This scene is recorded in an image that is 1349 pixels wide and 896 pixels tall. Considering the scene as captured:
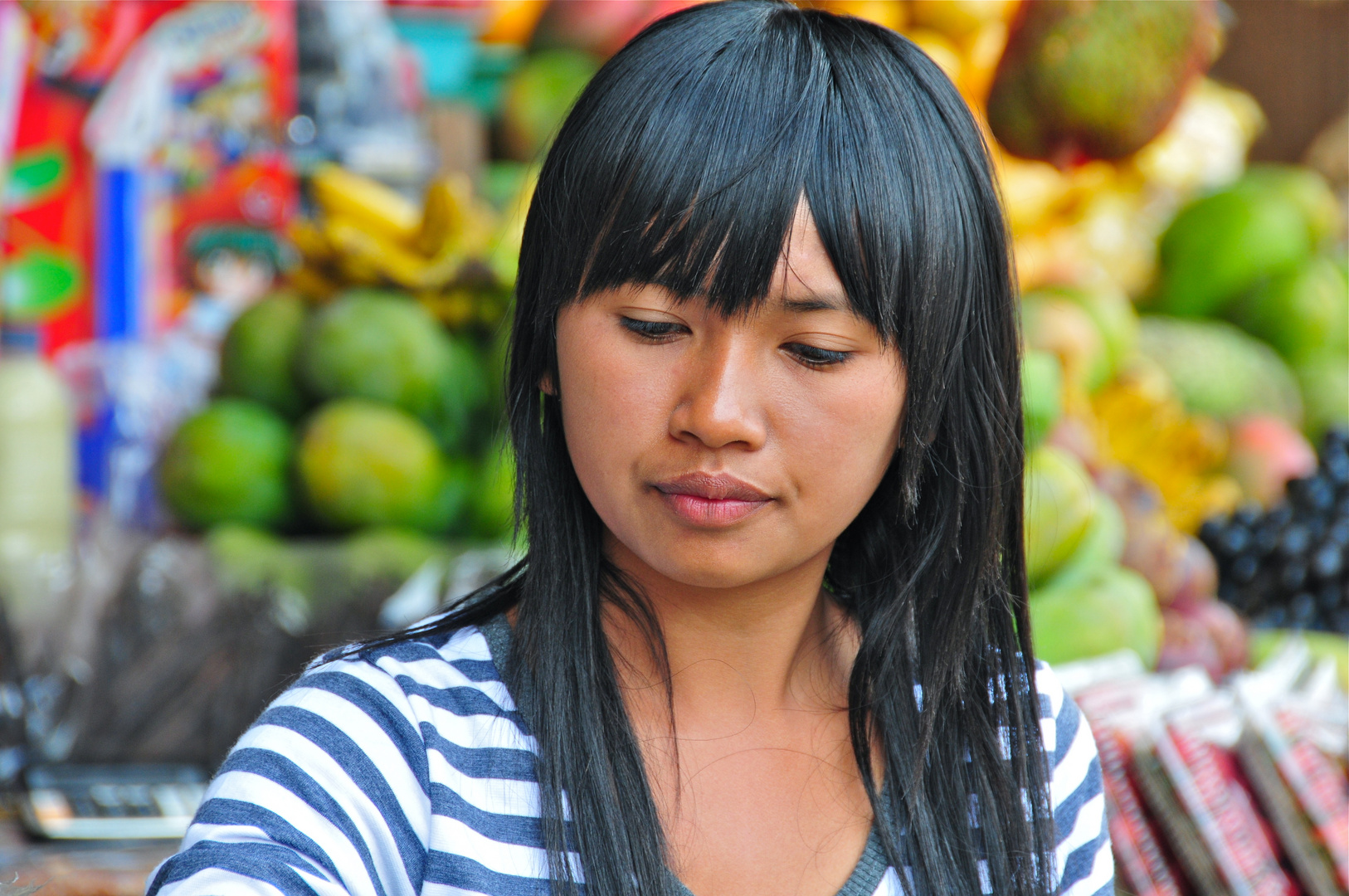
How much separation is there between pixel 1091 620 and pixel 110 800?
1.40m

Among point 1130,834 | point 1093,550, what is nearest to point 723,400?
point 1130,834

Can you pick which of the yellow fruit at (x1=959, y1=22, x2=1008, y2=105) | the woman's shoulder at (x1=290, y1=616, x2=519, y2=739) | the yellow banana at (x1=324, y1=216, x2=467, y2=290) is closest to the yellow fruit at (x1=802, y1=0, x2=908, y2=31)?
the yellow fruit at (x1=959, y1=22, x2=1008, y2=105)

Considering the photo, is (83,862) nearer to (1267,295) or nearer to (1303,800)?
(1303,800)

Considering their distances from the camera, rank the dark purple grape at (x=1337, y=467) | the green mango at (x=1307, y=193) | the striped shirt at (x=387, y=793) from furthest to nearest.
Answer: the green mango at (x=1307, y=193) → the dark purple grape at (x=1337, y=467) → the striped shirt at (x=387, y=793)

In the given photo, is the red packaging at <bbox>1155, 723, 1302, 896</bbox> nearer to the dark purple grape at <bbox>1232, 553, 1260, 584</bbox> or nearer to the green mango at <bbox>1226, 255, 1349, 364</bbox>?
the dark purple grape at <bbox>1232, 553, 1260, 584</bbox>

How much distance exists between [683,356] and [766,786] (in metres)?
0.37

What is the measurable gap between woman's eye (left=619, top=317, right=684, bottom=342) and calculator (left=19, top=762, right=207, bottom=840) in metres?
0.99

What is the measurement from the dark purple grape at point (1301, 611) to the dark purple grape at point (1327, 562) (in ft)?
0.17

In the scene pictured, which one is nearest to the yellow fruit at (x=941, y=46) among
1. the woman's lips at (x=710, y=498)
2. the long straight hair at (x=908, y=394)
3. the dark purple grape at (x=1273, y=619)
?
the dark purple grape at (x=1273, y=619)

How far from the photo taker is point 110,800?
1.54 meters

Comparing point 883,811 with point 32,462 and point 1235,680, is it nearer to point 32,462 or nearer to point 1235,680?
point 1235,680

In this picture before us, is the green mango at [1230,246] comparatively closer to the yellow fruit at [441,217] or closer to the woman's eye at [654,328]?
the yellow fruit at [441,217]

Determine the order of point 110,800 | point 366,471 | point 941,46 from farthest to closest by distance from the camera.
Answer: point 941,46
point 366,471
point 110,800

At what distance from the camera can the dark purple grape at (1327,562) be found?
8.29 feet
